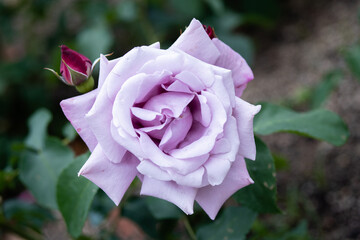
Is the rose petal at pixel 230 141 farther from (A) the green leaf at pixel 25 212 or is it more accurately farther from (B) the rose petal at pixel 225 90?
(A) the green leaf at pixel 25 212

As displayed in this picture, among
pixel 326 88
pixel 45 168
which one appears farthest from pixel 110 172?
pixel 326 88

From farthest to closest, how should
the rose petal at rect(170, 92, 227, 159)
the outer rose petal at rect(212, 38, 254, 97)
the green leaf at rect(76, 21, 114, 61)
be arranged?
the green leaf at rect(76, 21, 114, 61), the outer rose petal at rect(212, 38, 254, 97), the rose petal at rect(170, 92, 227, 159)

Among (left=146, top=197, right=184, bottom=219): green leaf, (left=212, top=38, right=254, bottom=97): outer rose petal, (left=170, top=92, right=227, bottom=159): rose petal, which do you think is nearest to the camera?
(left=170, top=92, right=227, bottom=159): rose petal

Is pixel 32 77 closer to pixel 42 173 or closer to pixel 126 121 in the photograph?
pixel 42 173

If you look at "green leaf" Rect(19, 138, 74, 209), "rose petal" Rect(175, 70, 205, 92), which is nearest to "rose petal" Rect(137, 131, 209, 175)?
"rose petal" Rect(175, 70, 205, 92)

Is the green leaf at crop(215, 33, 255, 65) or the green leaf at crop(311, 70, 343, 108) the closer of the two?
the green leaf at crop(311, 70, 343, 108)

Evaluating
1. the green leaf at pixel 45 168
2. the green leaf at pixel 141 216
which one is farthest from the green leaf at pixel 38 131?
the green leaf at pixel 141 216

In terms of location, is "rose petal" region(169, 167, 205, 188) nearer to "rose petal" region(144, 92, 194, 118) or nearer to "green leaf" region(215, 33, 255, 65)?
"rose petal" region(144, 92, 194, 118)

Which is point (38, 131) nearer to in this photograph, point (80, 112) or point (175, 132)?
point (80, 112)
